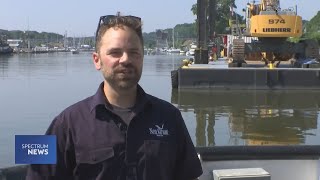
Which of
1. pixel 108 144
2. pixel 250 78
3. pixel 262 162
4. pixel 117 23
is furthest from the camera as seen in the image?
pixel 250 78

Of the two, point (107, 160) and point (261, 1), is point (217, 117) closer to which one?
point (107, 160)

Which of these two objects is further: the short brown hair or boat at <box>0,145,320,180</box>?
boat at <box>0,145,320,180</box>

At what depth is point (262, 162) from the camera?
4141 millimetres

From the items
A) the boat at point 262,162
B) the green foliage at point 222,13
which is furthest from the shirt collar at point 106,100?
the green foliage at point 222,13

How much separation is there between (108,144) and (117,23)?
0.54 metres

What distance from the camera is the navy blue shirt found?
2129mm

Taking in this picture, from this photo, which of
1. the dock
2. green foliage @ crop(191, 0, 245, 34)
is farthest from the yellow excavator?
green foliage @ crop(191, 0, 245, 34)

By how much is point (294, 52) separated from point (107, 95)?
21756mm

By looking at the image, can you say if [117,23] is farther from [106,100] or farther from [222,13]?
[222,13]

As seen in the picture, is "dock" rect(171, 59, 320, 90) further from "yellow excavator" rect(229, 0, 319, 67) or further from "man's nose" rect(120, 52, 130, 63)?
"man's nose" rect(120, 52, 130, 63)

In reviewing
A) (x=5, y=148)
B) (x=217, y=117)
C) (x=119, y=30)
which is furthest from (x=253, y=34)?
(x=119, y=30)

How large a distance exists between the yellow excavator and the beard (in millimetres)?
19215

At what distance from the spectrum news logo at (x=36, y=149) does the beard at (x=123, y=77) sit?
0.35 metres

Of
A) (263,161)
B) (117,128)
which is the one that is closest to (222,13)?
(263,161)
